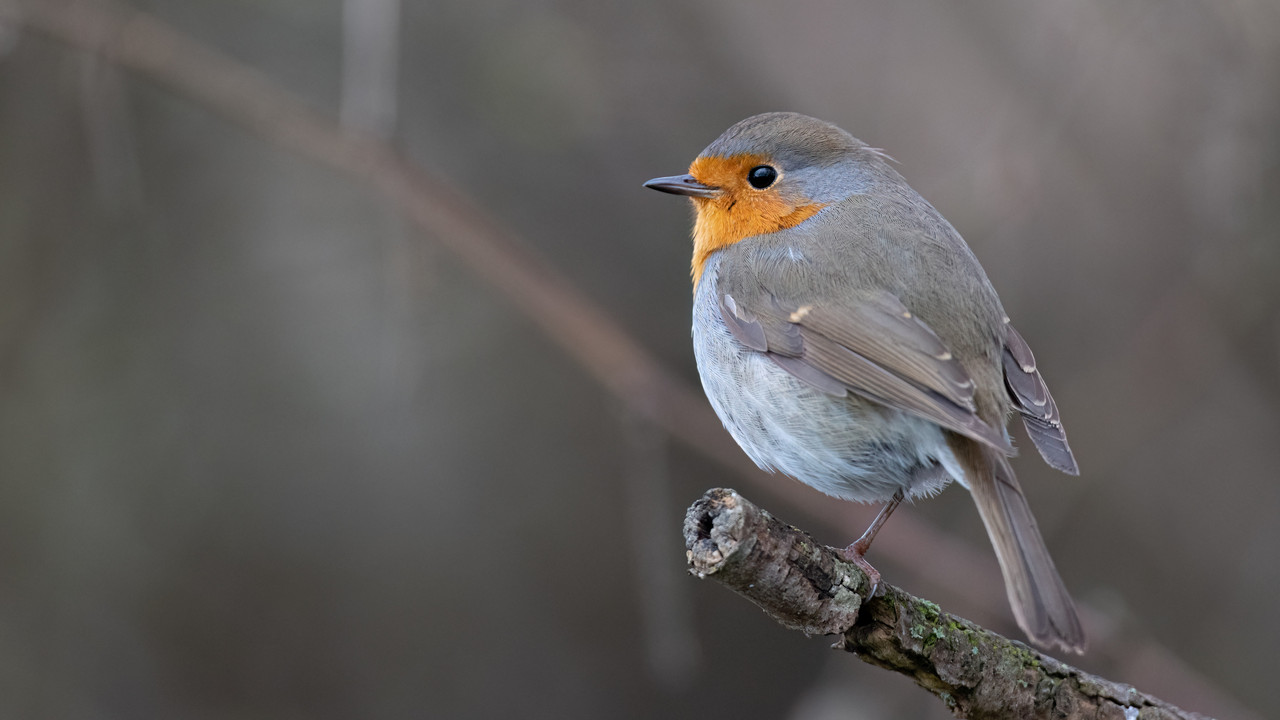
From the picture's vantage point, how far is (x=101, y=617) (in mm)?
5391

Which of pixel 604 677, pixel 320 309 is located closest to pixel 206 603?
pixel 320 309

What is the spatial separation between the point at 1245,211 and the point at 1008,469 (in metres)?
2.80

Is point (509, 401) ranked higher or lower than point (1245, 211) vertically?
lower

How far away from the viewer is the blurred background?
5.25m

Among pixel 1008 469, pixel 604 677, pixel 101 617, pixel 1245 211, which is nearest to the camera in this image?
pixel 1008 469

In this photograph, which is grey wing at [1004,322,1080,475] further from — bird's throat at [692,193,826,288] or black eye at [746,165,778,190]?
black eye at [746,165,778,190]

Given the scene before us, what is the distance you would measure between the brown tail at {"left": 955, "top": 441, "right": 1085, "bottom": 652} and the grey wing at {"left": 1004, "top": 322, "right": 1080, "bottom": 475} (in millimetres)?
304

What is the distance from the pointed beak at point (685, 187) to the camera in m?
3.85

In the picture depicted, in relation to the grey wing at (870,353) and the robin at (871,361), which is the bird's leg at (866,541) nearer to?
the robin at (871,361)

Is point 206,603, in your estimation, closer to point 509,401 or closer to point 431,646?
point 431,646

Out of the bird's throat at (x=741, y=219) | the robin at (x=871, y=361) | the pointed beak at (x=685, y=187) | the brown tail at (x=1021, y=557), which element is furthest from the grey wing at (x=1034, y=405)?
the pointed beak at (x=685, y=187)

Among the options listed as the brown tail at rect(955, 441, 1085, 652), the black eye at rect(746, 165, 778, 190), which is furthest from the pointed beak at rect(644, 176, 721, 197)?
the brown tail at rect(955, 441, 1085, 652)

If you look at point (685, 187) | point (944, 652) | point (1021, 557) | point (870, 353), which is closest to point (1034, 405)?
point (870, 353)

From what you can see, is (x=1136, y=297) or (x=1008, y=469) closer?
(x=1008, y=469)
